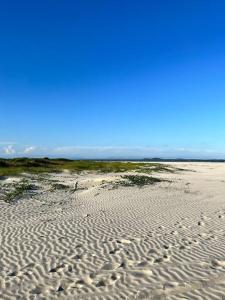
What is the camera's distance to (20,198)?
2280cm

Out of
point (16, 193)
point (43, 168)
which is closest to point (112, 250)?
point (16, 193)

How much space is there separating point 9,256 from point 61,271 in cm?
232

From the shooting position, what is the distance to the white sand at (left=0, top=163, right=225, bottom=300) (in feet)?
26.8

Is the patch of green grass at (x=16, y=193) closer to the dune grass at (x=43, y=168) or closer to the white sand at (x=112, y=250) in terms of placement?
the white sand at (x=112, y=250)

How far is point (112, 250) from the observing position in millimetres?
11305

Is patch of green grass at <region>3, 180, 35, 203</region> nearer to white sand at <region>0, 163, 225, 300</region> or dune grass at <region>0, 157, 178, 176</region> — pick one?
white sand at <region>0, 163, 225, 300</region>

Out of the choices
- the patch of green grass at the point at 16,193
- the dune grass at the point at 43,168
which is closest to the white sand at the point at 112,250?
the patch of green grass at the point at 16,193

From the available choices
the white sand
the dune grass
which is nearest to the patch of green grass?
the white sand

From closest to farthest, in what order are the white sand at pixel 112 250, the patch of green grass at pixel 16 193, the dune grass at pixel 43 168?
the white sand at pixel 112 250 → the patch of green grass at pixel 16 193 → the dune grass at pixel 43 168

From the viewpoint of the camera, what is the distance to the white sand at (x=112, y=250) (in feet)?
26.8

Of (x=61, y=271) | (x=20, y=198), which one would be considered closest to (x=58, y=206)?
(x=20, y=198)

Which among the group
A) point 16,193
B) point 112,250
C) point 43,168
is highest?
point 43,168

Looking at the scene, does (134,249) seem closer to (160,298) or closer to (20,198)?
(160,298)

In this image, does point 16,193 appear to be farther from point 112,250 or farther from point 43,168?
point 43,168
